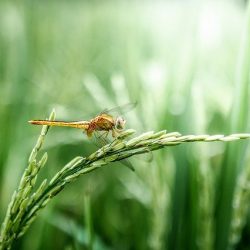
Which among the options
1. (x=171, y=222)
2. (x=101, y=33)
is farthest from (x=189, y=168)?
(x=101, y=33)

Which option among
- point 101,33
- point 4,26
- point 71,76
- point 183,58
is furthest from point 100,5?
point 183,58

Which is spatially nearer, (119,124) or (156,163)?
(119,124)

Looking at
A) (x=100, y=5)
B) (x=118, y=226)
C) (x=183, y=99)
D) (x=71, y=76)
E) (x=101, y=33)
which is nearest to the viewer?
(x=183, y=99)

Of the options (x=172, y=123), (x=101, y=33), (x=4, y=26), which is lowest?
(x=172, y=123)

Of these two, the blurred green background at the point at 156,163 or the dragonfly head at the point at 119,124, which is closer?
the dragonfly head at the point at 119,124

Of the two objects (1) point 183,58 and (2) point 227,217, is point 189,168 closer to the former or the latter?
(2) point 227,217

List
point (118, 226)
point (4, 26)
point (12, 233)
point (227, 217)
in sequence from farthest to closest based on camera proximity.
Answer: point (4, 26)
point (118, 226)
point (227, 217)
point (12, 233)

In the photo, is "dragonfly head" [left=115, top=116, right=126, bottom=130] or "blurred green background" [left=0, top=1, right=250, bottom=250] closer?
"dragonfly head" [left=115, top=116, right=126, bottom=130]

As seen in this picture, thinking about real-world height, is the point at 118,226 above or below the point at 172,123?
below

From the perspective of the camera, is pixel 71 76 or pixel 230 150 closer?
pixel 230 150

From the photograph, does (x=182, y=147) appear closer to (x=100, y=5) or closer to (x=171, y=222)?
(x=171, y=222)
